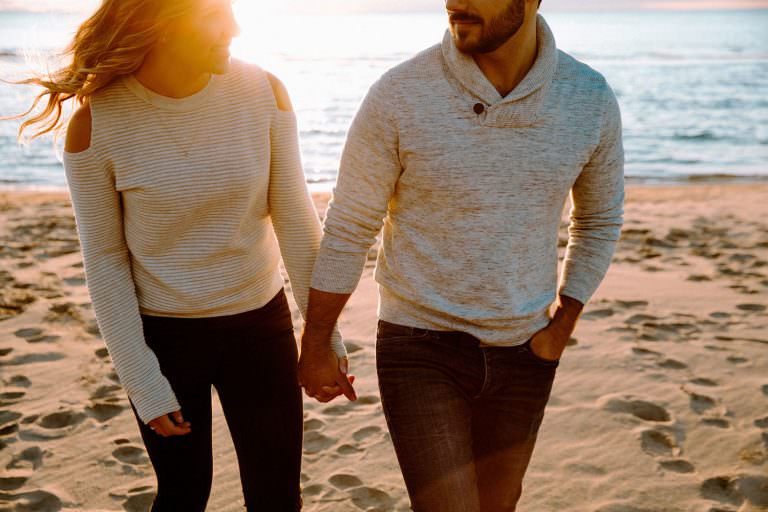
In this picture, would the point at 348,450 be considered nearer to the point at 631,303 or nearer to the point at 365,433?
the point at 365,433

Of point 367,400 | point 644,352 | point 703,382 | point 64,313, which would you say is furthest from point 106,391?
point 703,382

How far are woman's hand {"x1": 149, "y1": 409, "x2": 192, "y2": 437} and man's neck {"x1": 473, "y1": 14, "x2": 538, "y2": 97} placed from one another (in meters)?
1.43

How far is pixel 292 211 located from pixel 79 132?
0.69 metres

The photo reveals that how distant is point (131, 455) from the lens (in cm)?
394

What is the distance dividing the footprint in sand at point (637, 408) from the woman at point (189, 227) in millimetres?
2487

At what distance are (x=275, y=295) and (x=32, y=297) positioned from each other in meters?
4.50

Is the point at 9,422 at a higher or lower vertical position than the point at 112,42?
lower

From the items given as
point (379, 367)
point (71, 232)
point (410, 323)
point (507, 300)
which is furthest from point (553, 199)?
point (71, 232)

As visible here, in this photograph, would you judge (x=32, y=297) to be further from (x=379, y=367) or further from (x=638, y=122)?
(x=638, y=122)

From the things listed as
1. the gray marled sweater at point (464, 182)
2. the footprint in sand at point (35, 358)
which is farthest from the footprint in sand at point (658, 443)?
the footprint in sand at point (35, 358)

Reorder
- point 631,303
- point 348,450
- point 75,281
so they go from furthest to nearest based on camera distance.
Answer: point 75,281
point 631,303
point 348,450

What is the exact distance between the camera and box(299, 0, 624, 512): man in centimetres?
212

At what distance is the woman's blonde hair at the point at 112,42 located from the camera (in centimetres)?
206

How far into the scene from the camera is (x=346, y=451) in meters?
3.96
